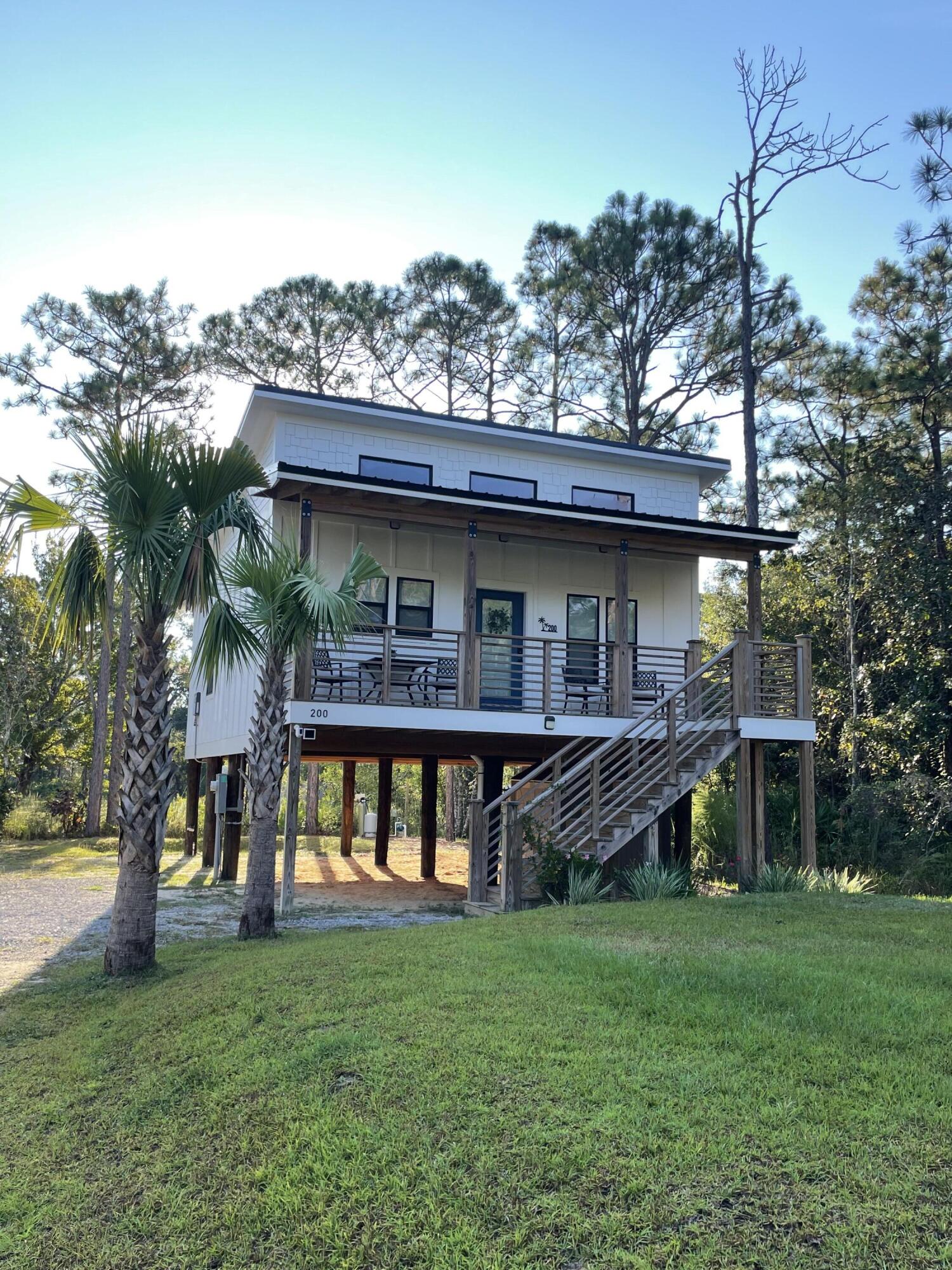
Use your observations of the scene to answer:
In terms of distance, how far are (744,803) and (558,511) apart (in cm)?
543

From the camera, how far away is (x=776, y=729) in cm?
1534

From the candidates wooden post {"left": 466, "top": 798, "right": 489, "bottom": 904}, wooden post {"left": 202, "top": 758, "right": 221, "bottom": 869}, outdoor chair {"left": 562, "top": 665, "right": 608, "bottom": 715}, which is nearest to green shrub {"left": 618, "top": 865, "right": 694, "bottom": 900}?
wooden post {"left": 466, "top": 798, "right": 489, "bottom": 904}

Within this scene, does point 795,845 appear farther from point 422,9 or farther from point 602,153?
point 422,9

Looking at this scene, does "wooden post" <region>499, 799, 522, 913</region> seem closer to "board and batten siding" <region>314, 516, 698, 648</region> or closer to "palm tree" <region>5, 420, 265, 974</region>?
"palm tree" <region>5, 420, 265, 974</region>

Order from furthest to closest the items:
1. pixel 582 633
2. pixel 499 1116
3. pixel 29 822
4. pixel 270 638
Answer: pixel 29 822 → pixel 582 633 → pixel 270 638 → pixel 499 1116

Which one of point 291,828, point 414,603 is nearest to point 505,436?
point 414,603

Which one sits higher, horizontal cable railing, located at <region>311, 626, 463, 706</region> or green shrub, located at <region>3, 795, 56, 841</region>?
horizontal cable railing, located at <region>311, 626, 463, 706</region>

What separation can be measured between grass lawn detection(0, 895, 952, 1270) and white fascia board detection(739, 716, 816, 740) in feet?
24.6

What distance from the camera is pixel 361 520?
16.3 meters

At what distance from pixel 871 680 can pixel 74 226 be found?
19.2 metres

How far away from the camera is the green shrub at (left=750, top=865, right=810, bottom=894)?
13.6 metres

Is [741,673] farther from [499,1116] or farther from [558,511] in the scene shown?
[499,1116]

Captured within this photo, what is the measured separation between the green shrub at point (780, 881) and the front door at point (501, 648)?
4409 millimetres

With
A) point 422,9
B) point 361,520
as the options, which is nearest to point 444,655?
point 361,520
